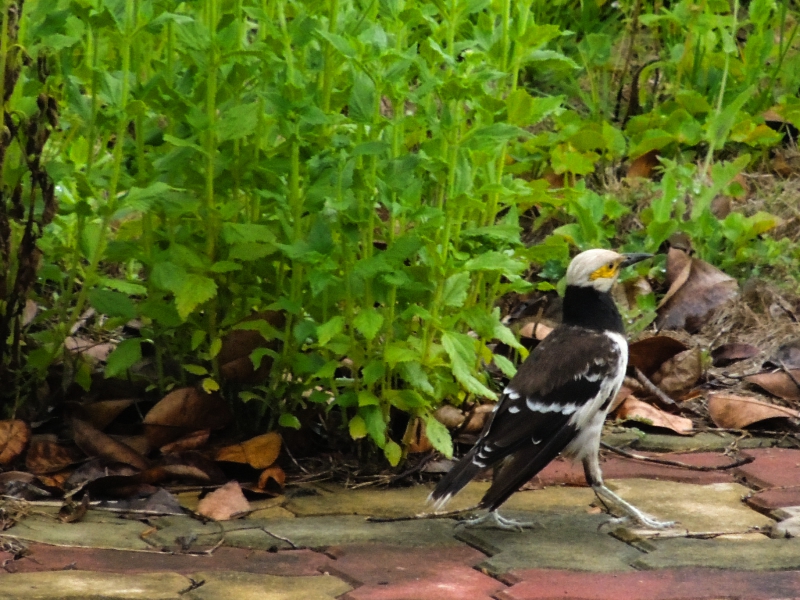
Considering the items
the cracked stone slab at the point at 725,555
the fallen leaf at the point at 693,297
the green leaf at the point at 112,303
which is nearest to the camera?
the cracked stone slab at the point at 725,555

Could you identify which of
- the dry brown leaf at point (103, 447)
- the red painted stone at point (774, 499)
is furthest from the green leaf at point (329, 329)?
the red painted stone at point (774, 499)

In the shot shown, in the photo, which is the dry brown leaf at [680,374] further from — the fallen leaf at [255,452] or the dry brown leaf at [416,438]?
the fallen leaf at [255,452]

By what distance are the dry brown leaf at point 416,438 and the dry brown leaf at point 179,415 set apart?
63cm

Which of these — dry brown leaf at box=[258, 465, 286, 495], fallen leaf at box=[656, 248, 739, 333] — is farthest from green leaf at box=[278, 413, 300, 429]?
fallen leaf at box=[656, 248, 739, 333]

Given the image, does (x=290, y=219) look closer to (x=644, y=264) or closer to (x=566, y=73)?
(x=644, y=264)

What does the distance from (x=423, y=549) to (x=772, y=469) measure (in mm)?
1377

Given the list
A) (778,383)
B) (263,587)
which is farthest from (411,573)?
(778,383)

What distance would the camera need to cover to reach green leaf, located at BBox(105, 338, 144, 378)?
146 inches

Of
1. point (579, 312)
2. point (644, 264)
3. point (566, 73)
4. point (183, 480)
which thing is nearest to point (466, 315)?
point (579, 312)

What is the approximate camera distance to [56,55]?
12.5ft

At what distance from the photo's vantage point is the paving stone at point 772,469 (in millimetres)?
3818

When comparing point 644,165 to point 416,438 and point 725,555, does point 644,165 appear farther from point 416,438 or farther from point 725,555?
point 725,555

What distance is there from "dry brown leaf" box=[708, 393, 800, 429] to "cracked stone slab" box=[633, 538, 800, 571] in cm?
117

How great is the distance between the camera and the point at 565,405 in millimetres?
3801
